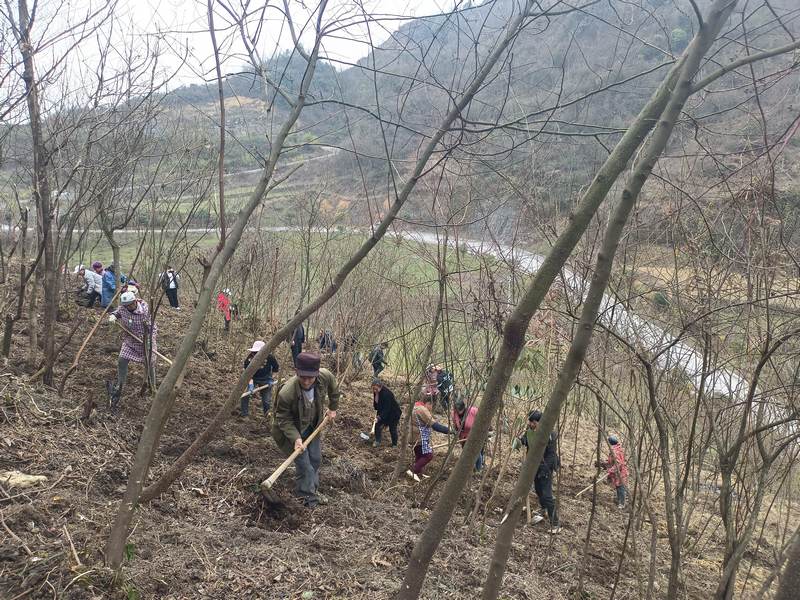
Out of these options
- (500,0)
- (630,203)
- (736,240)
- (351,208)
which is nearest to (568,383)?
(630,203)

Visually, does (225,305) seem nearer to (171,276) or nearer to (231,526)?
(171,276)

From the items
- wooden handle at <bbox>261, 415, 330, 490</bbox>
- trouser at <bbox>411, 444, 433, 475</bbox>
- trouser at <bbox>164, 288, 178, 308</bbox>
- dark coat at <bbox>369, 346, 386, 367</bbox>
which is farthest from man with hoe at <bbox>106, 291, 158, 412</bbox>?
trouser at <bbox>164, 288, 178, 308</bbox>

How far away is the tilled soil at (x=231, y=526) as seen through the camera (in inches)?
135

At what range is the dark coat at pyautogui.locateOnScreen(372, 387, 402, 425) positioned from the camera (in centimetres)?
786

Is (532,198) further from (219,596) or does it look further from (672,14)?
(219,596)

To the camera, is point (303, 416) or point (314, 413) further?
point (314, 413)

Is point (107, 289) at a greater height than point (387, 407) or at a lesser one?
greater

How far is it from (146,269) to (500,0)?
1042 cm

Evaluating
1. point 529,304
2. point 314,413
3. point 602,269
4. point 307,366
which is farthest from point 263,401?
point 602,269

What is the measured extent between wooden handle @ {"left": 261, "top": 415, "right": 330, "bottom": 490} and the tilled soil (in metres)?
0.22

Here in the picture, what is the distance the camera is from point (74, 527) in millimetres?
3643

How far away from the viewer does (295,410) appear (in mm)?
5219

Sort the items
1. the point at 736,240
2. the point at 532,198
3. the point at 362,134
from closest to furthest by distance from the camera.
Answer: the point at 736,240 < the point at 362,134 < the point at 532,198

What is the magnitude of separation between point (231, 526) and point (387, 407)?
143 inches
